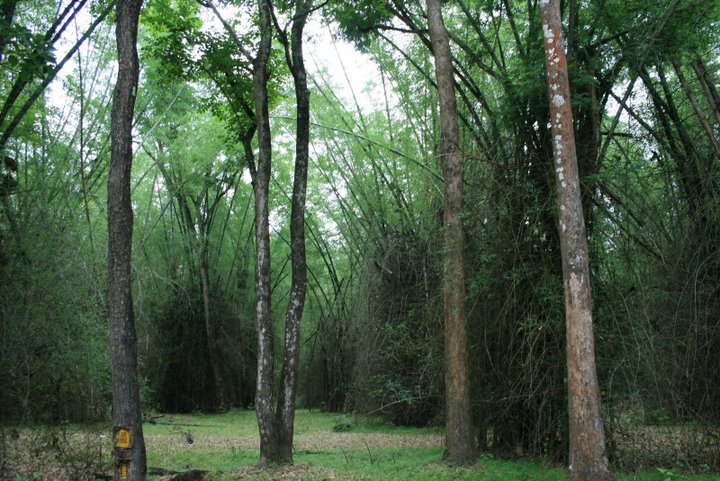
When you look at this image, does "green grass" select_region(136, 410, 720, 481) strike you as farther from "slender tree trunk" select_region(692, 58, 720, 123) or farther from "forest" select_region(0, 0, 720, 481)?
"slender tree trunk" select_region(692, 58, 720, 123)

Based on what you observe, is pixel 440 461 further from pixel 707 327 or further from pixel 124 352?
pixel 124 352

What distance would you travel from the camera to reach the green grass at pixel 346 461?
20.8 ft

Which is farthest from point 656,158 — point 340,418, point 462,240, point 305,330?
point 305,330

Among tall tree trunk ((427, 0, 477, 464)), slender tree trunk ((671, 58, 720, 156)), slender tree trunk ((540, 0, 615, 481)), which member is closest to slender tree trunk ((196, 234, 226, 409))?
tall tree trunk ((427, 0, 477, 464))

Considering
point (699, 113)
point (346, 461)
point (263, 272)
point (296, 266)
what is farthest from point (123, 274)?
point (699, 113)

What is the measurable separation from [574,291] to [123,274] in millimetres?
3767

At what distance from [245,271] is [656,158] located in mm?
12548

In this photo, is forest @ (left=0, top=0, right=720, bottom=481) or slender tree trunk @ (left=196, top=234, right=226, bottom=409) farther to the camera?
slender tree trunk @ (left=196, top=234, right=226, bottom=409)

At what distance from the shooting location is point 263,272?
742cm

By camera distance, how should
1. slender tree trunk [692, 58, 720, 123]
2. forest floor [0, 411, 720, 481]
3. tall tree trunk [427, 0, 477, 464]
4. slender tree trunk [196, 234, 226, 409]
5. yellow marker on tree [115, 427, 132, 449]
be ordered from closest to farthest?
1. yellow marker on tree [115, 427, 132, 449]
2. forest floor [0, 411, 720, 481]
3. slender tree trunk [692, 58, 720, 123]
4. tall tree trunk [427, 0, 477, 464]
5. slender tree trunk [196, 234, 226, 409]

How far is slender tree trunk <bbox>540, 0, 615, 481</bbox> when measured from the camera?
5262mm

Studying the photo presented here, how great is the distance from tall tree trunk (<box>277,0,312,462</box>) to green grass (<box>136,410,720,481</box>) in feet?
1.80

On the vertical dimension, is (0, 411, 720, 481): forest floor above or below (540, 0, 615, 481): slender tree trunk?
below

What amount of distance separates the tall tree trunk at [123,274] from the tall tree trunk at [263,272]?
2035 millimetres
